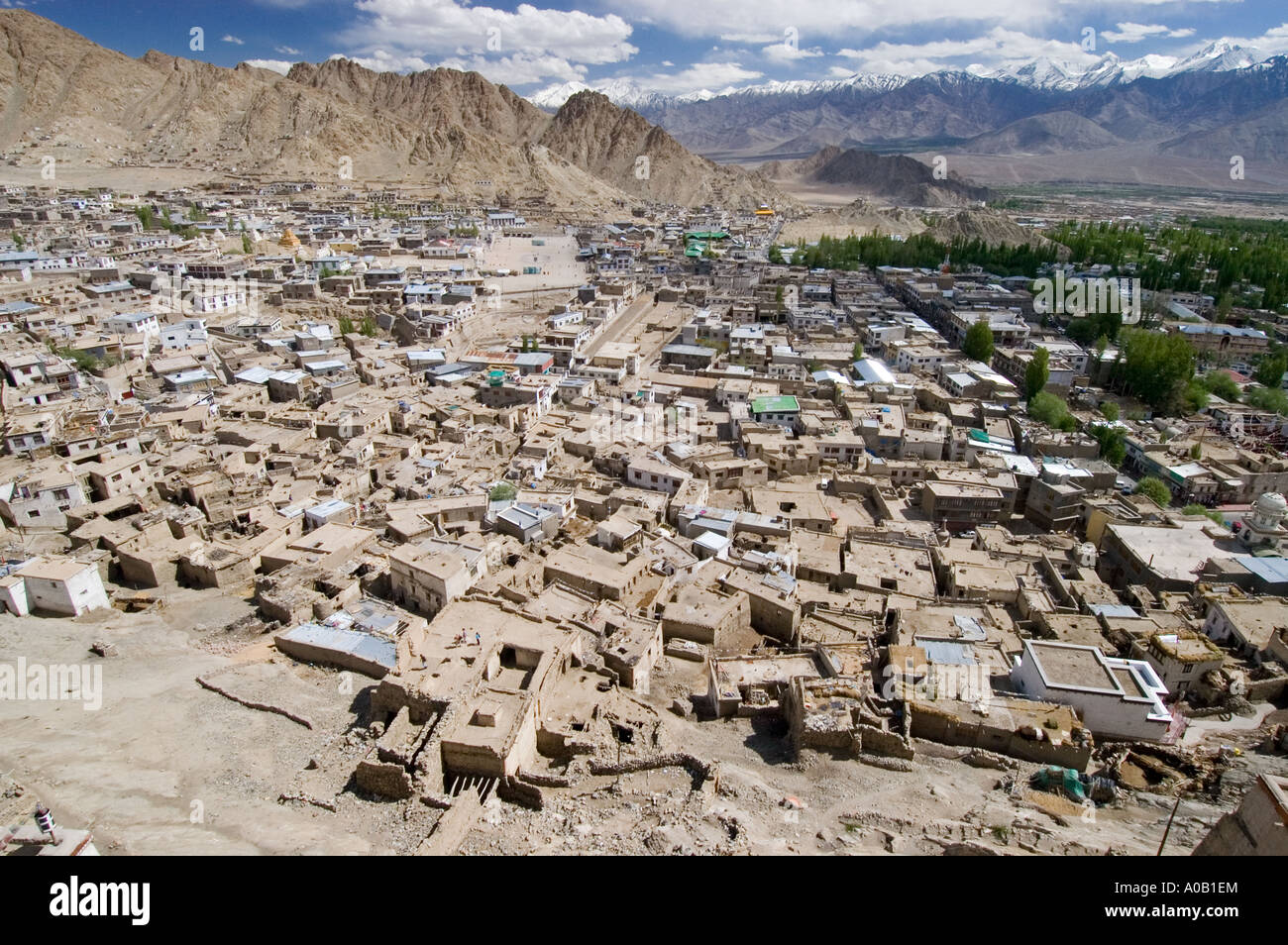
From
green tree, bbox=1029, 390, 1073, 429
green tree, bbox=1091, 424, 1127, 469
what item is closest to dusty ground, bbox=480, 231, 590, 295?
green tree, bbox=1029, 390, 1073, 429

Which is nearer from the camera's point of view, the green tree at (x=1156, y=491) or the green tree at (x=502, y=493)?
the green tree at (x=502, y=493)

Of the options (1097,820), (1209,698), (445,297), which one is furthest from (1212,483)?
(445,297)

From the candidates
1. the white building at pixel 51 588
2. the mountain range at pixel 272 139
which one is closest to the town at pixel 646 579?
the white building at pixel 51 588

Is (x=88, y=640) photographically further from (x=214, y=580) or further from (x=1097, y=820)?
(x=1097, y=820)

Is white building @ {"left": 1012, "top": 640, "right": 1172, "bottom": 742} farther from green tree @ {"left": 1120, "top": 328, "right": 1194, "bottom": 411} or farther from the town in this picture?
green tree @ {"left": 1120, "top": 328, "right": 1194, "bottom": 411}

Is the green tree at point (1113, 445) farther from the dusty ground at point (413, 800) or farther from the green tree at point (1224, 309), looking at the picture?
the green tree at point (1224, 309)

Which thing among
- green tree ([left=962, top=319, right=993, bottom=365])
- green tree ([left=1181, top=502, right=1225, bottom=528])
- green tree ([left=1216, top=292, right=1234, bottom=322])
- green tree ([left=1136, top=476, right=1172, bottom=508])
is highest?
green tree ([left=1216, top=292, right=1234, bottom=322])

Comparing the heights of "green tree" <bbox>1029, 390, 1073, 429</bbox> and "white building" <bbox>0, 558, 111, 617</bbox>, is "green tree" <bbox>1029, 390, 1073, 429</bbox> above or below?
above
